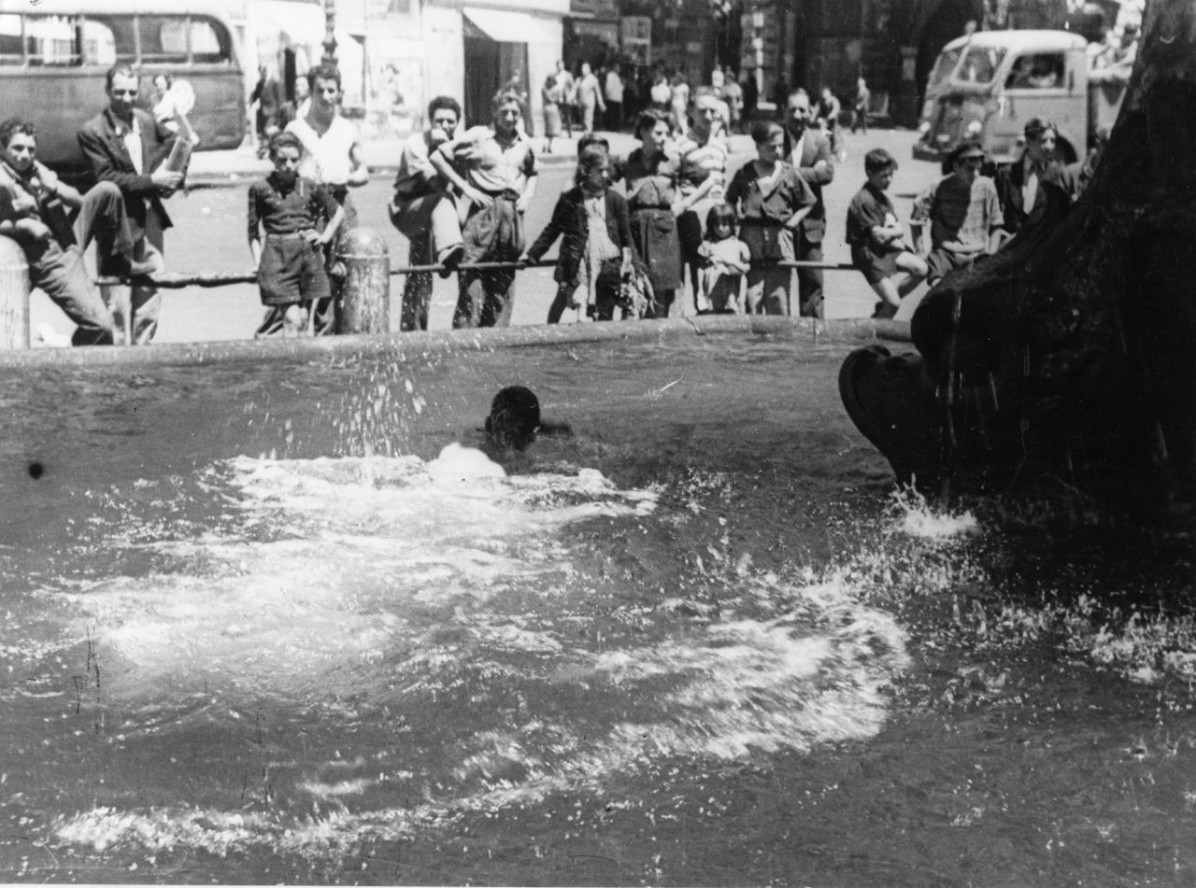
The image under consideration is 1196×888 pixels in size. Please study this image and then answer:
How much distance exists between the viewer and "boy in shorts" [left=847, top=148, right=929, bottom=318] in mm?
10062

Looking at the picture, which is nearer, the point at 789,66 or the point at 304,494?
the point at 304,494

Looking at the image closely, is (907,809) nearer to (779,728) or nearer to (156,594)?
(779,728)

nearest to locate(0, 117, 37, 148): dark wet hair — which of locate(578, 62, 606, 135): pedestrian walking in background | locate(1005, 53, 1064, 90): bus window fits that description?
locate(578, 62, 606, 135): pedestrian walking in background

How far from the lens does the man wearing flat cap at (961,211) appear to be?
9844 mm

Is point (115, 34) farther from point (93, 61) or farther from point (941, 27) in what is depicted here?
point (941, 27)

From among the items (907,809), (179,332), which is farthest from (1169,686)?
(179,332)

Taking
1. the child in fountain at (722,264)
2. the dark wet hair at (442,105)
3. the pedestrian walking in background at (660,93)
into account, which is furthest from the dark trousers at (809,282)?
the dark wet hair at (442,105)

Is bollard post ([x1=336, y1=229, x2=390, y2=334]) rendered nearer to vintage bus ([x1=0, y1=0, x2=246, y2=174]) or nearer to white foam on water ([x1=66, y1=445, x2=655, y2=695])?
vintage bus ([x1=0, y1=0, x2=246, y2=174])

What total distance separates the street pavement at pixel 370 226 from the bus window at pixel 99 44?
2.55ft

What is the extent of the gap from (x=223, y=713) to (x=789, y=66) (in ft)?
19.5

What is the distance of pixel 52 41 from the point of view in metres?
9.77

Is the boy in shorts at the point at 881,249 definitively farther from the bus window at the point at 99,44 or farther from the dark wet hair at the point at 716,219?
the bus window at the point at 99,44

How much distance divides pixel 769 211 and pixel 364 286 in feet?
8.17

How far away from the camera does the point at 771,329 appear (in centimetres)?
955
